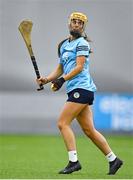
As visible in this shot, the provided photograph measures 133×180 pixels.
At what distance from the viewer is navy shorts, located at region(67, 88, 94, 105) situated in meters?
12.6

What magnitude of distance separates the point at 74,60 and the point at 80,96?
503mm

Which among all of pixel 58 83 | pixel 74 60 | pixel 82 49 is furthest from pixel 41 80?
pixel 82 49

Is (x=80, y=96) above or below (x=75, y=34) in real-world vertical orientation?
below

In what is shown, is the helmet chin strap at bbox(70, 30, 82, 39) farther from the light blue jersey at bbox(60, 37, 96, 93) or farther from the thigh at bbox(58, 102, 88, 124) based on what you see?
the thigh at bbox(58, 102, 88, 124)

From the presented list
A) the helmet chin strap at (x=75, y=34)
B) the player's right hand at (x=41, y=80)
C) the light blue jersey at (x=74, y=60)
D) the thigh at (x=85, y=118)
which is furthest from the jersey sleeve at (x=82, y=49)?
the thigh at (x=85, y=118)

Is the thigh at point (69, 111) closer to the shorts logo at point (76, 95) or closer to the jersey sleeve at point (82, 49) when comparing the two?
the shorts logo at point (76, 95)

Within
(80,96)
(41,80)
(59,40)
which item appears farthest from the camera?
(59,40)

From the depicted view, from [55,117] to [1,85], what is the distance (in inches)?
92.2

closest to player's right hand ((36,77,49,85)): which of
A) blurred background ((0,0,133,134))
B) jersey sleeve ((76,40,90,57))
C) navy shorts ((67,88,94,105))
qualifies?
navy shorts ((67,88,94,105))

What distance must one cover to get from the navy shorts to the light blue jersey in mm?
47

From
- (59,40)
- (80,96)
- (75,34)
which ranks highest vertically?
(75,34)

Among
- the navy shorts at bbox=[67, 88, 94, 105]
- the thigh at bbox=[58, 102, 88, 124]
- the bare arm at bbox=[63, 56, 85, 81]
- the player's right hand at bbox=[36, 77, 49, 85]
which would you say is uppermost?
the bare arm at bbox=[63, 56, 85, 81]

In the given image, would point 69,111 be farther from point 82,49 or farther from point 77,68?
point 82,49

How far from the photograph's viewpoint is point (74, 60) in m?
12.7
